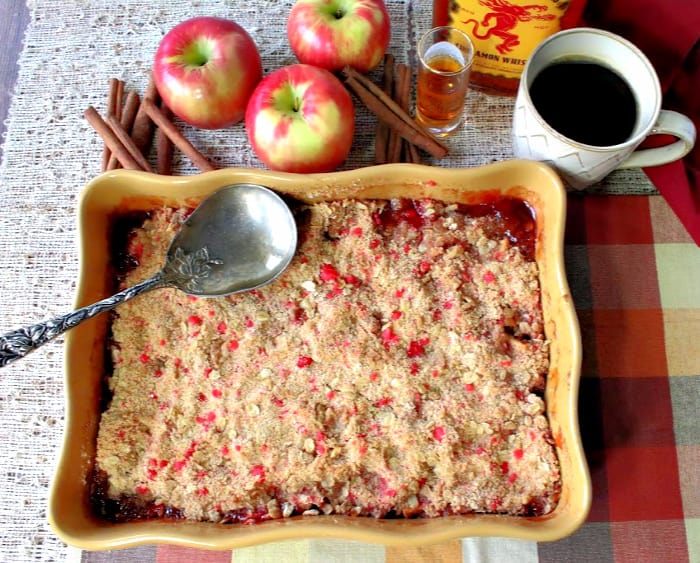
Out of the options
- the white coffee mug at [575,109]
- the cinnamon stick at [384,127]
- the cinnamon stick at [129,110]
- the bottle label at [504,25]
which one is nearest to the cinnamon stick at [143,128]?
the cinnamon stick at [129,110]

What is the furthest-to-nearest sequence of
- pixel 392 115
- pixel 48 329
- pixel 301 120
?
pixel 392 115
pixel 301 120
pixel 48 329

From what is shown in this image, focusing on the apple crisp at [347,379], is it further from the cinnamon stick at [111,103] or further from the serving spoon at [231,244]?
the cinnamon stick at [111,103]

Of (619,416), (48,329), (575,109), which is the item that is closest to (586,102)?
(575,109)

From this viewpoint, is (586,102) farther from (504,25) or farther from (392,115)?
(392,115)

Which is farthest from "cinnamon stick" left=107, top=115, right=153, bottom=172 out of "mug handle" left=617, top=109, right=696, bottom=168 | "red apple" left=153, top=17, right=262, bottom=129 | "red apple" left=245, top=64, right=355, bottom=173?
"mug handle" left=617, top=109, right=696, bottom=168

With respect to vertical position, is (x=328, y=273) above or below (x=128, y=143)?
below

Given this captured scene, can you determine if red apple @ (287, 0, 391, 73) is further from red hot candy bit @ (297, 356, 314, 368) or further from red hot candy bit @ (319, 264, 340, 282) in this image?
red hot candy bit @ (297, 356, 314, 368)
